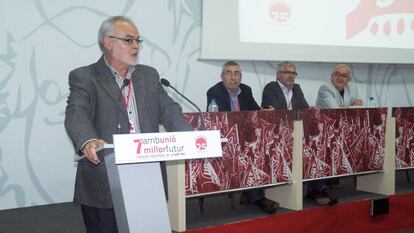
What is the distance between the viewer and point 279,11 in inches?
205

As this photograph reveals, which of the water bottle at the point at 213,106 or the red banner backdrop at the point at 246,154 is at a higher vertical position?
the water bottle at the point at 213,106

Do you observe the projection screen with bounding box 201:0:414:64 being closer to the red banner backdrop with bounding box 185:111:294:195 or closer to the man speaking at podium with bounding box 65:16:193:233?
the red banner backdrop with bounding box 185:111:294:195

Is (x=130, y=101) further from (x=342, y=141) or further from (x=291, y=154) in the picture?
(x=342, y=141)

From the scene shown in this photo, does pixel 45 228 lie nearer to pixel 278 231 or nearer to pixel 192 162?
pixel 192 162

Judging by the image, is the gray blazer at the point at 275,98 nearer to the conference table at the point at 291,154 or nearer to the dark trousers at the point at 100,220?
the conference table at the point at 291,154

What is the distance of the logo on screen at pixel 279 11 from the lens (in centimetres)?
515

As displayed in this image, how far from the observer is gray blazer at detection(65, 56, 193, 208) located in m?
1.85

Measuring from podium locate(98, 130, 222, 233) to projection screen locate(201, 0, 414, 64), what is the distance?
10.6 feet

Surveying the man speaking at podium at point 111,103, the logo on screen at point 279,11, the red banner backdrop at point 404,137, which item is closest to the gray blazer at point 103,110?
the man speaking at podium at point 111,103

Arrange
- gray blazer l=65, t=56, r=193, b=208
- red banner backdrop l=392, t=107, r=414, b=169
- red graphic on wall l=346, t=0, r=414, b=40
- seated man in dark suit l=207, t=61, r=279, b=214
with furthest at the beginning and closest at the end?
red graphic on wall l=346, t=0, r=414, b=40 → red banner backdrop l=392, t=107, r=414, b=169 → seated man in dark suit l=207, t=61, r=279, b=214 → gray blazer l=65, t=56, r=193, b=208

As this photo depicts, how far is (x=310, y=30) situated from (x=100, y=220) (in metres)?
4.04

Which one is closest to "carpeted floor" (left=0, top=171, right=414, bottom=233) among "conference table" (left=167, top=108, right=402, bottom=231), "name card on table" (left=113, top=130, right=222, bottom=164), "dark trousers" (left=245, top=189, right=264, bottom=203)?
"dark trousers" (left=245, top=189, right=264, bottom=203)

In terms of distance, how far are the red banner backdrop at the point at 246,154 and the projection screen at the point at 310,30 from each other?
1540 millimetres

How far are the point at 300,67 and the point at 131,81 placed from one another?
13.0 feet
